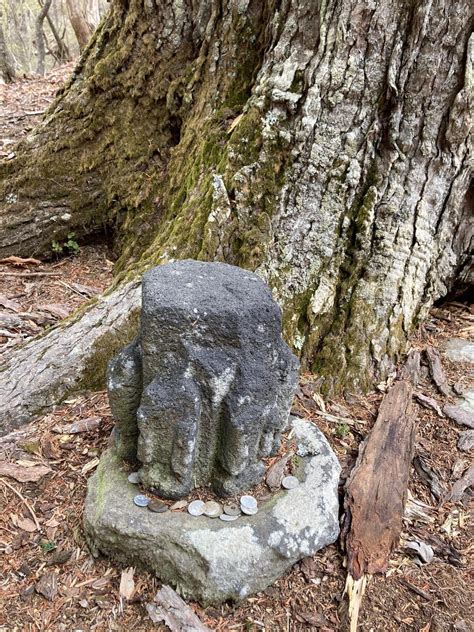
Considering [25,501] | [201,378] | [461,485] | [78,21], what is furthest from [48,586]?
[78,21]

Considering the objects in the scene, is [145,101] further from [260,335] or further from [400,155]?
[260,335]

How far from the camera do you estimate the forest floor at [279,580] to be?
211cm

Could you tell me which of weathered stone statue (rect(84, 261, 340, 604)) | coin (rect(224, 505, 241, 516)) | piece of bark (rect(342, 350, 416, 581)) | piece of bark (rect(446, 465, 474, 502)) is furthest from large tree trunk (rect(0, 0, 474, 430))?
coin (rect(224, 505, 241, 516))

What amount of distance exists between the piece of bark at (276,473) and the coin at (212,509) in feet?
0.93

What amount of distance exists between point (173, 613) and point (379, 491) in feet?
3.76

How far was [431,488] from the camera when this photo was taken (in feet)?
9.12

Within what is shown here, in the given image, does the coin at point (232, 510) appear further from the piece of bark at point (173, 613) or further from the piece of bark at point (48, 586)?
the piece of bark at point (48, 586)

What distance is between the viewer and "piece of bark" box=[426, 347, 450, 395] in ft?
11.1

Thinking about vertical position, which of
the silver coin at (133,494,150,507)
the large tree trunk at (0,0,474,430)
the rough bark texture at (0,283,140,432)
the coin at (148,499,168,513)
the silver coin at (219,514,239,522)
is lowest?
the silver coin at (219,514,239,522)

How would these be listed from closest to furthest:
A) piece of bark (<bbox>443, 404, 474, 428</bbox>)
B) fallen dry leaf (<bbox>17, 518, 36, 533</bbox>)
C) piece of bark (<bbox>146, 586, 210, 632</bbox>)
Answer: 1. piece of bark (<bbox>146, 586, 210, 632</bbox>)
2. fallen dry leaf (<bbox>17, 518, 36, 533</bbox>)
3. piece of bark (<bbox>443, 404, 474, 428</bbox>)

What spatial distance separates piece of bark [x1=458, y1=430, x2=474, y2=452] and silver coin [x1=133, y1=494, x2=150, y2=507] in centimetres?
187

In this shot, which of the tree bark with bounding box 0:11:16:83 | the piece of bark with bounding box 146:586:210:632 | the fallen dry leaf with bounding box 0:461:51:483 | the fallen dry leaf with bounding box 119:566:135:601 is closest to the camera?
the piece of bark with bounding box 146:586:210:632

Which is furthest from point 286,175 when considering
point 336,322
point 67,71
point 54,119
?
point 67,71

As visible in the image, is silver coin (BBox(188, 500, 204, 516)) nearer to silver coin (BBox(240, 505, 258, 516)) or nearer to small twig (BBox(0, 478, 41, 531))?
silver coin (BBox(240, 505, 258, 516))
